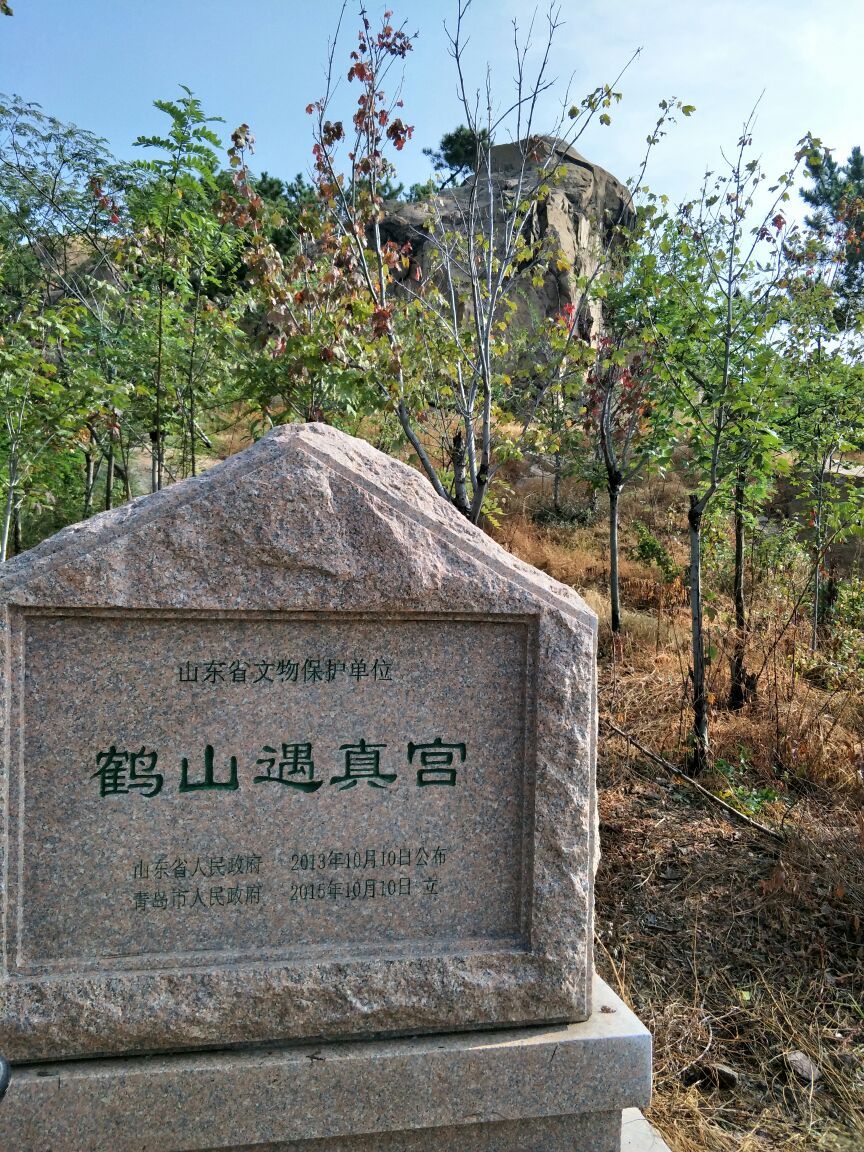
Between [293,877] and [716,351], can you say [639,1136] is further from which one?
[716,351]

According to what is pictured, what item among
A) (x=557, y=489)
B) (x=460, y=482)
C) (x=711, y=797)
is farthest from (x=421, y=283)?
(x=557, y=489)

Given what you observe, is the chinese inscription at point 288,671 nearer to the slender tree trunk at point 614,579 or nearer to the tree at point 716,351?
the tree at point 716,351

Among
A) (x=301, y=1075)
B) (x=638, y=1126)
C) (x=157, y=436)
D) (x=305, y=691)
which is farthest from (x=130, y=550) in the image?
(x=157, y=436)

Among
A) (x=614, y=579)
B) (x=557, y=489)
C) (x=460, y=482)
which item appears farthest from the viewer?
(x=557, y=489)

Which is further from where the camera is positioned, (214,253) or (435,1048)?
(214,253)

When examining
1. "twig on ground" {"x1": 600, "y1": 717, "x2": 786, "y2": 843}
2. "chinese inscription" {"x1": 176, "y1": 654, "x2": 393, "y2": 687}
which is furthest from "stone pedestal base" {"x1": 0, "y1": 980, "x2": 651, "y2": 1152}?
"twig on ground" {"x1": 600, "y1": 717, "x2": 786, "y2": 843}

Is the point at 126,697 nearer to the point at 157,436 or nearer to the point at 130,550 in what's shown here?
the point at 130,550

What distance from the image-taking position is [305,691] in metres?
2.05

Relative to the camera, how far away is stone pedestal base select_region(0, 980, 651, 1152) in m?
1.89

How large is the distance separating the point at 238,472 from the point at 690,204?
3.95m

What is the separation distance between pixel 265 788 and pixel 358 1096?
0.74m

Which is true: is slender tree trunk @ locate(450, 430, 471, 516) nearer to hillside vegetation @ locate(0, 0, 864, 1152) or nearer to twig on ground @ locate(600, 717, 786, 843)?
hillside vegetation @ locate(0, 0, 864, 1152)

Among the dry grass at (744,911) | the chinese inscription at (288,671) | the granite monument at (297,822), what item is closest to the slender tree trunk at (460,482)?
the dry grass at (744,911)

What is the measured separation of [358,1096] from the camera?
1987 millimetres
